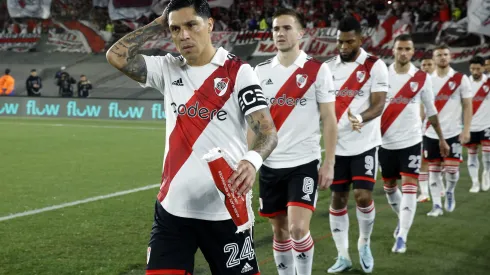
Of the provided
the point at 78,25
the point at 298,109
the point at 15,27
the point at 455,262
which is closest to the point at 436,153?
the point at 455,262

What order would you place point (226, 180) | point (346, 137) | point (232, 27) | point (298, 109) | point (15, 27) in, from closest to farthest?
point (226, 180) → point (298, 109) → point (346, 137) → point (232, 27) → point (15, 27)

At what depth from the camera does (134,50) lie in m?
3.84

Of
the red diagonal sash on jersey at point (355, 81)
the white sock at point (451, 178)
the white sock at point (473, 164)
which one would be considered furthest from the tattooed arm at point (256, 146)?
the white sock at point (473, 164)

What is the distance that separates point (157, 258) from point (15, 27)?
133ft

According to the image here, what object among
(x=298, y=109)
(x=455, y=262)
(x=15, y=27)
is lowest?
(x=15, y=27)

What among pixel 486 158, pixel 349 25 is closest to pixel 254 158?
pixel 349 25

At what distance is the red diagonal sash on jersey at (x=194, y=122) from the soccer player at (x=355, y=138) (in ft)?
10.8

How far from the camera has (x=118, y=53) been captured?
150 inches

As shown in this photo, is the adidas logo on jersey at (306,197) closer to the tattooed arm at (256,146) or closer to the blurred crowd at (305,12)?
the tattooed arm at (256,146)

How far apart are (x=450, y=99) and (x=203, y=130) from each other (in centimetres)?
798

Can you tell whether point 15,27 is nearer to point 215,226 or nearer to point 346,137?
point 346,137

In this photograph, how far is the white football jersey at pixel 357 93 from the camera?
274 inches

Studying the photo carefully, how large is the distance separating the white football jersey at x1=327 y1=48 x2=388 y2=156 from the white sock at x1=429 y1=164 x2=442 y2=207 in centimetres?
365

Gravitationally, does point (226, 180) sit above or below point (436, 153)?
above
